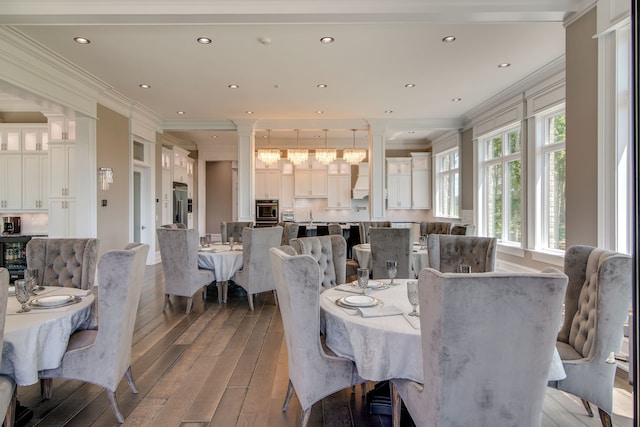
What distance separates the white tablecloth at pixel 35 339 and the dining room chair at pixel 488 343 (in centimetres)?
190

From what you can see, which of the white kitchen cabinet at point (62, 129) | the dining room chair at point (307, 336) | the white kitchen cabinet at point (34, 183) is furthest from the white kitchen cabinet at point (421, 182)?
the dining room chair at point (307, 336)

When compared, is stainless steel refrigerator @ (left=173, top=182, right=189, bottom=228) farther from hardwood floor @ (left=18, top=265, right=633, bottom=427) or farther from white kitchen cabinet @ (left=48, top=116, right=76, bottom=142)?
hardwood floor @ (left=18, top=265, right=633, bottom=427)

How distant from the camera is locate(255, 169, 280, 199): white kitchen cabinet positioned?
1002 centimetres

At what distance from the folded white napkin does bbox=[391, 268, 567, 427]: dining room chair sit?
498mm

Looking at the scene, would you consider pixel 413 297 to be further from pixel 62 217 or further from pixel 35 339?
pixel 62 217

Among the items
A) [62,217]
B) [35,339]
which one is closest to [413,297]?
[35,339]

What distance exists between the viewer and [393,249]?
4.23 meters

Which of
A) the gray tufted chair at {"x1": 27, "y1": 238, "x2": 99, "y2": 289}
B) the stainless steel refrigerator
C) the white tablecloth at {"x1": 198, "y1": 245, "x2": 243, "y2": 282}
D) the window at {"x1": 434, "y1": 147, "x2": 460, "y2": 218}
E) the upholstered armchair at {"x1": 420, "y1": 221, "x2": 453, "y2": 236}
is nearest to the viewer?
the gray tufted chair at {"x1": 27, "y1": 238, "x2": 99, "y2": 289}

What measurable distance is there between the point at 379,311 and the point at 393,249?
2390 mm

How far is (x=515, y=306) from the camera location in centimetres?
125

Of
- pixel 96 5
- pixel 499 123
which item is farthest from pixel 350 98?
pixel 96 5

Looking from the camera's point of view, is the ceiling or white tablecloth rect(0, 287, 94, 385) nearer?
white tablecloth rect(0, 287, 94, 385)

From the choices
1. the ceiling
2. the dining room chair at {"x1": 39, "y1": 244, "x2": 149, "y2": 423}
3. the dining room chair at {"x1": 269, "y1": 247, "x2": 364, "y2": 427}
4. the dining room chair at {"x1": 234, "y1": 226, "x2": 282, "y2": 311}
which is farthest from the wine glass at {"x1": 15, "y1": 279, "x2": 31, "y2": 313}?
the dining room chair at {"x1": 234, "y1": 226, "x2": 282, "y2": 311}

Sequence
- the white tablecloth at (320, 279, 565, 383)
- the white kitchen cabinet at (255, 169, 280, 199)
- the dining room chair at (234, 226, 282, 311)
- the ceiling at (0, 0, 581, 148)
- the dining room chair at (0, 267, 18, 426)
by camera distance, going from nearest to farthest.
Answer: the dining room chair at (0, 267, 18, 426), the white tablecloth at (320, 279, 565, 383), the ceiling at (0, 0, 581, 148), the dining room chair at (234, 226, 282, 311), the white kitchen cabinet at (255, 169, 280, 199)
